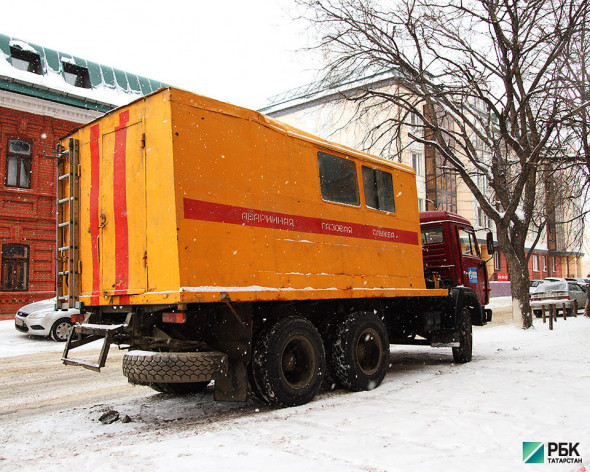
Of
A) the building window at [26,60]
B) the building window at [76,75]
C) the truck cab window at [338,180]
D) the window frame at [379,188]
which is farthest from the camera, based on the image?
the building window at [76,75]

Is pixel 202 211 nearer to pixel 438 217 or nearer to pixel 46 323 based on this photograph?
pixel 438 217

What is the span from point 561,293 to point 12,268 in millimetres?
21437

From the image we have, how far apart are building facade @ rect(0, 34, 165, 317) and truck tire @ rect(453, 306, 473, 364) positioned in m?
15.5

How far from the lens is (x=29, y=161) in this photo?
64.5 ft

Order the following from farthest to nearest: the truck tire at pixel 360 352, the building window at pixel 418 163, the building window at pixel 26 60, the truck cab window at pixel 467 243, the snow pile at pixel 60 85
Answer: the building window at pixel 418 163
the building window at pixel 26 60
the snow pile at pixel 60 85
the truck cab window at pixel 467 243
the truck tire at pixel 360 352

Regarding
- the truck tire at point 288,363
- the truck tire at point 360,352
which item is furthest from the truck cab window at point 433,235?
the truck tire at point 288,363

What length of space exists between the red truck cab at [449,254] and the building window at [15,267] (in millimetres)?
15137

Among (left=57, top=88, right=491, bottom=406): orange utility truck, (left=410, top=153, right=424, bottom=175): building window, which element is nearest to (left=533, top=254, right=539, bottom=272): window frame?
(left=410, top=153, right=424, bottom=175): building window

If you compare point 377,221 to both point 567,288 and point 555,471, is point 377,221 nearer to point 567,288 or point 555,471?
point 555,471

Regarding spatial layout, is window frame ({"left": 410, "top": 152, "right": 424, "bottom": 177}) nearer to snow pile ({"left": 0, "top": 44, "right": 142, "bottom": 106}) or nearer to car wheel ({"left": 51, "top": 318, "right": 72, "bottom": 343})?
snow pile ({"left": 0, "top": 44, "right": 142, "bottom": 106})

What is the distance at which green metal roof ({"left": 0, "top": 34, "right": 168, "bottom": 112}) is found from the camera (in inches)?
774

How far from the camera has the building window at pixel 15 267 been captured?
1861cm

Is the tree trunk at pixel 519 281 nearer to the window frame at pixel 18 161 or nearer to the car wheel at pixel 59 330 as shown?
the car wheel at pixel 59 330

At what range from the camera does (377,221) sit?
25.3 feet
